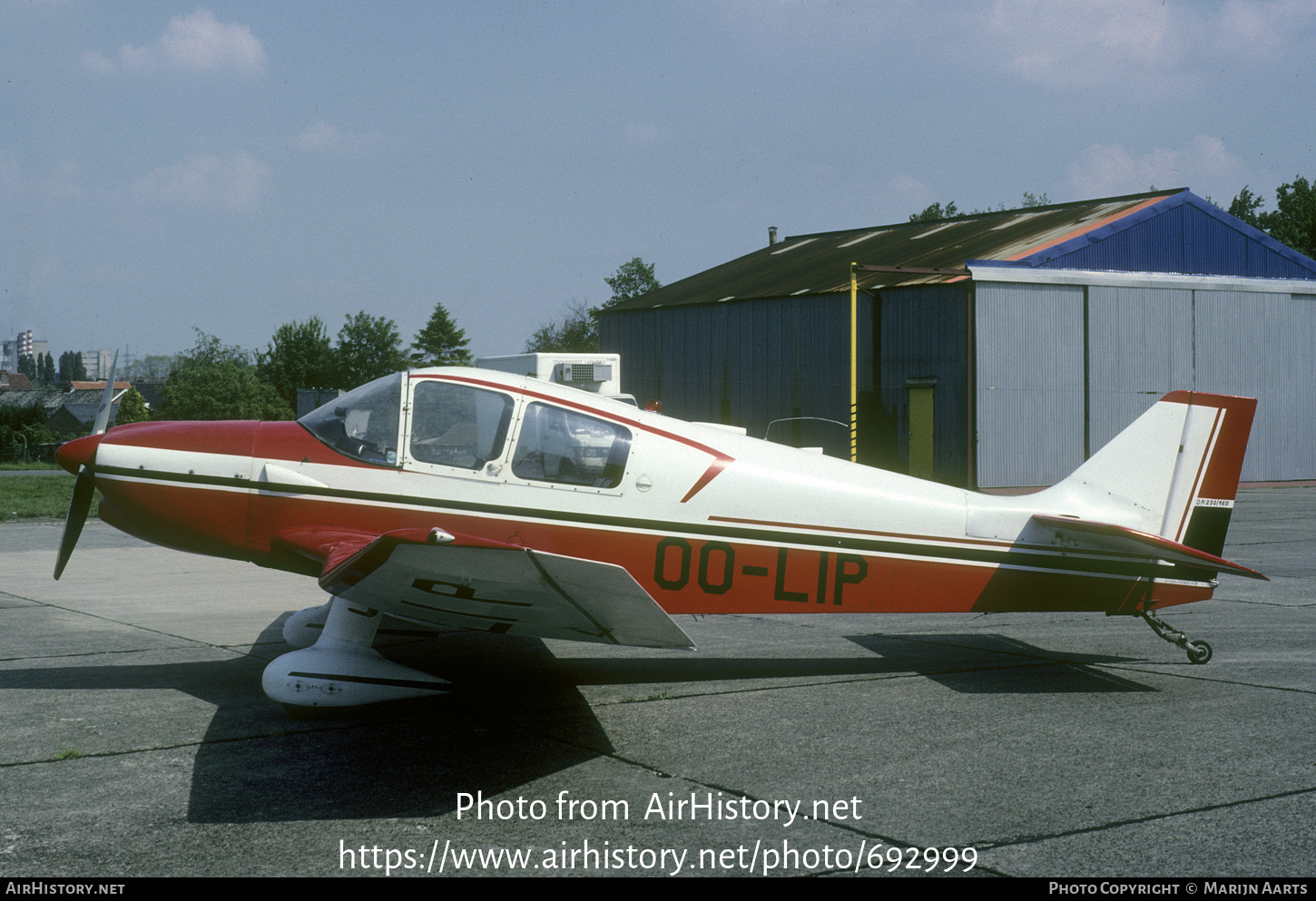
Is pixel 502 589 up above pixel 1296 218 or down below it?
below

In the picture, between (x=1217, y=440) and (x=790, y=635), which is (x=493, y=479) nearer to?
(x=790, y=635)

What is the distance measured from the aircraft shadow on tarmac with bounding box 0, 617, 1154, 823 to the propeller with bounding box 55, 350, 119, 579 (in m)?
0.89

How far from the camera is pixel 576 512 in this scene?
654 cm

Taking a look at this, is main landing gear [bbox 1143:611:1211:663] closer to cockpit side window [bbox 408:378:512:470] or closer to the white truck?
cockpit side window [bbox 408:378:512:470]

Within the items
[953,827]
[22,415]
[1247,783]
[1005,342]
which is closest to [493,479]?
[953,827]

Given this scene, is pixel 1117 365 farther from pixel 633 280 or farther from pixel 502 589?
pixel 633 280

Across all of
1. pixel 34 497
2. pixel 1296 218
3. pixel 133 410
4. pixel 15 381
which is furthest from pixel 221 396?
pixel 15 381

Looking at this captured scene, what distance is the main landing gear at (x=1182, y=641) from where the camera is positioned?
23.8 ft

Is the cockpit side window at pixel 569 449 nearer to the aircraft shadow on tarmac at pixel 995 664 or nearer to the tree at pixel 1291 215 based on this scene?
the aircraft shadow on tarmac at pixel 995 664

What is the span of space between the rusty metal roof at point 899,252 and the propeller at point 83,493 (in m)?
18.7

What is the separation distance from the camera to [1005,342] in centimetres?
2584

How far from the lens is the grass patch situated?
2014 centimetres

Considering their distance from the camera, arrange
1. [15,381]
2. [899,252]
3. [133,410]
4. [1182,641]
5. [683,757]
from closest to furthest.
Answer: [683,757], [1182,641], [899,252], [133,410], [15,381]

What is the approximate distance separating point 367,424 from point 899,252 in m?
27.0
